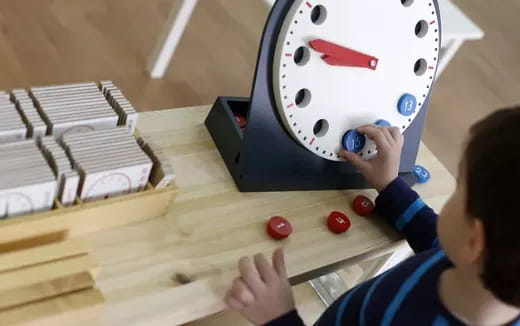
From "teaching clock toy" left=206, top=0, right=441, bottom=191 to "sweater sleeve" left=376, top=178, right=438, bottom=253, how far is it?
58mm

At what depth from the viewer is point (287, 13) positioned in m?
0.73

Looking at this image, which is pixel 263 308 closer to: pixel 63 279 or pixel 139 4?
pixel 63 279

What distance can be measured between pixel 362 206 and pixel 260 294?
0.70 ft

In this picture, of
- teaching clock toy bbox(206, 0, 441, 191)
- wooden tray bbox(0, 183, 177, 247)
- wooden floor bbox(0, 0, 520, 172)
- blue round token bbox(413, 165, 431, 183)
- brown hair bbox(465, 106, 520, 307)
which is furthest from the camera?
wooden floor bbox(0, 0, 520, 172)

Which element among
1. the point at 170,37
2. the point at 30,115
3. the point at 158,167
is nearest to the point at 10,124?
the point at 30,115

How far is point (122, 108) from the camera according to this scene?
710mm

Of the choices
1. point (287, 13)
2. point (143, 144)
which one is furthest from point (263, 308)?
point (287, 13)

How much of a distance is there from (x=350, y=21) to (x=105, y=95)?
0.30 m

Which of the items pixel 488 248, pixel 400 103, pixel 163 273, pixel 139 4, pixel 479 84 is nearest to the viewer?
pixel 488 248

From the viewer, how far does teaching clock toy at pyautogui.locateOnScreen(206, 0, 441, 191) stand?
750 mm

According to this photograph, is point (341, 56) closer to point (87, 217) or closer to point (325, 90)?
point (325, 90)

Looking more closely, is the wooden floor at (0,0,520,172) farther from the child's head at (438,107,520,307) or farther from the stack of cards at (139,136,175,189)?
the child's head at (438,107,520,307)

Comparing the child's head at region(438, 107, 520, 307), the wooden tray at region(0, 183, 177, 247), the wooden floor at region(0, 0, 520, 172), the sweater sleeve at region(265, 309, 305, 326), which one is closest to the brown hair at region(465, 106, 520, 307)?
the child's head at region(438, 107, 520, 307)

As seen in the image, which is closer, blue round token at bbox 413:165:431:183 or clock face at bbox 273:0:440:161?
clock face at bbox 273:0:440:161
